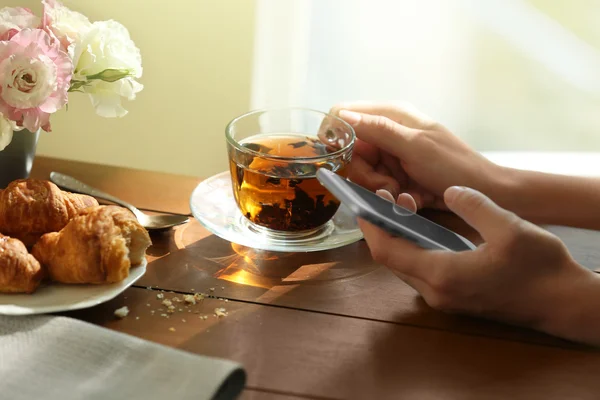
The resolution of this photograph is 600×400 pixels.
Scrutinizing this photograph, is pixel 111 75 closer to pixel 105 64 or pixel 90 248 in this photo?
pixel 105 64

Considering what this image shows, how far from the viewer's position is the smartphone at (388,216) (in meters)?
0.81

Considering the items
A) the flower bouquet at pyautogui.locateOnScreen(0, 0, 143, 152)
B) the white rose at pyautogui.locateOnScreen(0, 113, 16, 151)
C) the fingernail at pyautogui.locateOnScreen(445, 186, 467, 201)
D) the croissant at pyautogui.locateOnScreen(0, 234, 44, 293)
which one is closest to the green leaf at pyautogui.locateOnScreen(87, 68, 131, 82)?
the flower bouquet at pyautogui.locateOnScreen(0, 0, 143, 152)

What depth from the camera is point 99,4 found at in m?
1.72

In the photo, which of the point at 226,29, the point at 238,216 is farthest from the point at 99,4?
the point at 238,216

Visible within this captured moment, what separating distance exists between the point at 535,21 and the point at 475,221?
3.77 feet

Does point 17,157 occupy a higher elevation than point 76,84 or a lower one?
lower

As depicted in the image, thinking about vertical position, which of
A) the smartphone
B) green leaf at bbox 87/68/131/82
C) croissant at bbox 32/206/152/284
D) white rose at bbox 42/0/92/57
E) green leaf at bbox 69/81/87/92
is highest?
white rose at bbox 42/0/92/57

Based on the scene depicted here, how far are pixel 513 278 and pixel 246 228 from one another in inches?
14.4

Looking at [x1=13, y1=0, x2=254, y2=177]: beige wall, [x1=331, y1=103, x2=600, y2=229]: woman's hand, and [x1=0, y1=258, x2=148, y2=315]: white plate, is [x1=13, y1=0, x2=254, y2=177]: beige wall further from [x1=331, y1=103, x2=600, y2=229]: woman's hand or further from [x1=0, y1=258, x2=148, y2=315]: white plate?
[x1=0, y1=258, x2=148, y2=315]: white plate

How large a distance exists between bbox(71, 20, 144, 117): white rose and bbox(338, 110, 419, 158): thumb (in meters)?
0.32

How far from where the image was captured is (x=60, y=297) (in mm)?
833

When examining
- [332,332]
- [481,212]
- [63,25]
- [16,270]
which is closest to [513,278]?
[481,212]

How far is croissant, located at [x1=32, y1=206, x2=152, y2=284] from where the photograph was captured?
836 millimetres

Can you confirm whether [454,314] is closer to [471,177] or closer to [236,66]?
[471,177]
